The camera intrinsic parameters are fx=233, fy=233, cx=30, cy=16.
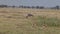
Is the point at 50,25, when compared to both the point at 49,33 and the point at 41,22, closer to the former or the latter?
the point at 41,22

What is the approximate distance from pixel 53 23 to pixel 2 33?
24.2 ft

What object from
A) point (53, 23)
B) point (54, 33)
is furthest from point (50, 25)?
point (54, 33)

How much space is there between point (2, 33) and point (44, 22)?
272 inches

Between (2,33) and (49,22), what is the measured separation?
7.42m

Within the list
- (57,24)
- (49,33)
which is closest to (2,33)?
(49,33)

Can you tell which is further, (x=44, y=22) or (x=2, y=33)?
(x=44, y=22)

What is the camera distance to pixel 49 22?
834 inches

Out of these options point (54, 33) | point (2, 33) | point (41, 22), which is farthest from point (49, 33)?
point (41, 22)

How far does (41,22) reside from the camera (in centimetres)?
2031

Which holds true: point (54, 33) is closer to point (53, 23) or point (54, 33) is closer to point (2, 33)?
point (2, 33)

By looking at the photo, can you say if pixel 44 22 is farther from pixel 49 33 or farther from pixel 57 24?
pixel 49 33

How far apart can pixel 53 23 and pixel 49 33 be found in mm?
7239

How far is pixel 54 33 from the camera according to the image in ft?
46.1

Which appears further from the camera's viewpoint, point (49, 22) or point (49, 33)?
point (49, 22)
